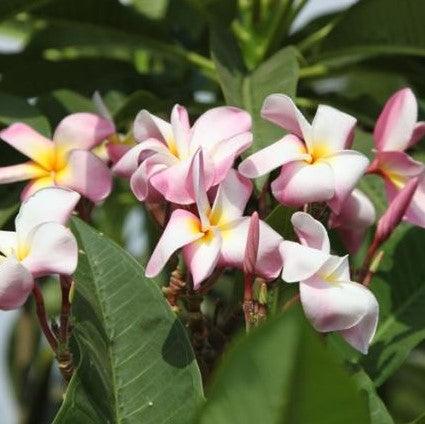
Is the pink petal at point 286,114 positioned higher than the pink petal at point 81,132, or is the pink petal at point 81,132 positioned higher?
the pink petal at point 286,114

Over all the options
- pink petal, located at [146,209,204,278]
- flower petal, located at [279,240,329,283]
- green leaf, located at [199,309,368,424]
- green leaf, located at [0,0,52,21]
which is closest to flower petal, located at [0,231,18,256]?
pink petal, located at [146,209,204,278]

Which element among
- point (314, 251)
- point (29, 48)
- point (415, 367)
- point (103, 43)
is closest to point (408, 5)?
point (103, 43)

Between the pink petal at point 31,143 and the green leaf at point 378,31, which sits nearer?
the pink petal at point 31,143

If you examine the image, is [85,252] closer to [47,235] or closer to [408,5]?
[47,235]

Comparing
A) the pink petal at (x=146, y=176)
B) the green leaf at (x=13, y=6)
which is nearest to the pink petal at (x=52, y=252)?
the pink petal at (x=146, y=176)

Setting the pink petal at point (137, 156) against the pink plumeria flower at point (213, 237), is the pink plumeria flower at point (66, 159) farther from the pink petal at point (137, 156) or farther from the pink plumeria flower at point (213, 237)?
the pink plumeria flower at point (213, 237)

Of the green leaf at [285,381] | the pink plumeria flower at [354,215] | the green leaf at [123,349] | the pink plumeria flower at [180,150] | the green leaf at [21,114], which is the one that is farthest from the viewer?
the green leaf at [21,114]

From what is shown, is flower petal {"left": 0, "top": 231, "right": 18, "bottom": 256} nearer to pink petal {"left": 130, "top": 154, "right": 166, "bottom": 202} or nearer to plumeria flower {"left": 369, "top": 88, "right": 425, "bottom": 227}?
pink petal {"left": 130, "top": 154, "right": 166, "bottom": 202}

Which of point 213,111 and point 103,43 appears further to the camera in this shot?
point 103,43
